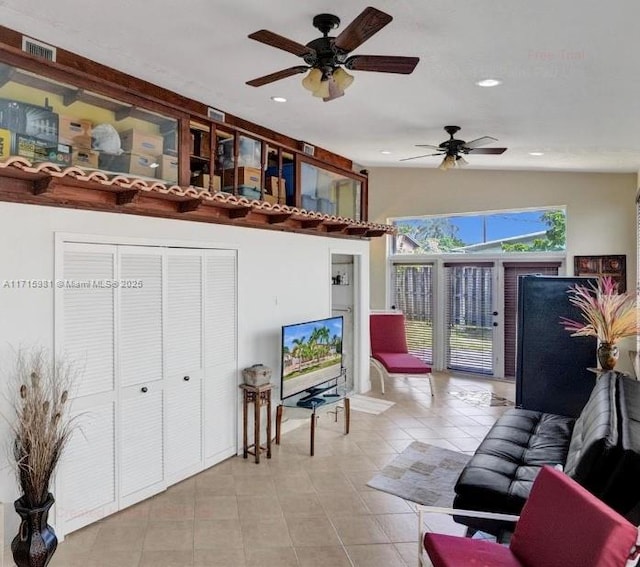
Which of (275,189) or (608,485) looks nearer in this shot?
(608,485)

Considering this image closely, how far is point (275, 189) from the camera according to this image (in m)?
4.89

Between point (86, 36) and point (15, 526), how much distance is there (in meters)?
2.96

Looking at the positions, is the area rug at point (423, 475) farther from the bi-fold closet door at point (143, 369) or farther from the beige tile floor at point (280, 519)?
the bi-fold closet door at point (143, 369)

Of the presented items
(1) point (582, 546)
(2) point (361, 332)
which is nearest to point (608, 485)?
(1) point (582, 546)

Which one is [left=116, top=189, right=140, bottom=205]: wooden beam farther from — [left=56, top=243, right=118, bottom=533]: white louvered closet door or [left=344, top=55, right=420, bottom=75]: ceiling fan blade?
[left=344, top=55, right=420, bottom=75]: ceiling fan blade

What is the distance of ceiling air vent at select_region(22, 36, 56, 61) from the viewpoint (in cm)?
301

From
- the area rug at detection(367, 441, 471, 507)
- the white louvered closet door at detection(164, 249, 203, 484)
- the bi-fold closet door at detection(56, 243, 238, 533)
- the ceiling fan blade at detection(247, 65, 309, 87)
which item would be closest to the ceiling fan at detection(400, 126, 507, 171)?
the ceiling fan blade at detection(247, 65, 309, 87)

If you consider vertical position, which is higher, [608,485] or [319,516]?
[608,485]

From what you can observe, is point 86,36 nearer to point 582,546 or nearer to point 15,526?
point 15,526

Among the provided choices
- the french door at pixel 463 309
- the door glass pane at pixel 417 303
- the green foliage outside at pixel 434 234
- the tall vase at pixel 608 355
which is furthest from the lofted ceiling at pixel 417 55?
the door glass pane at pixel 417 303

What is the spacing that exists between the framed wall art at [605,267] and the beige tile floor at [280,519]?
9.83 feet

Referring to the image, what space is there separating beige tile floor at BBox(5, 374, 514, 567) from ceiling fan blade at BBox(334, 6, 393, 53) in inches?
113

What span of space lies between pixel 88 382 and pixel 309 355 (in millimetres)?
2249

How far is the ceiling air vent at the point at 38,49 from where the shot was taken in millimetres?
3006
